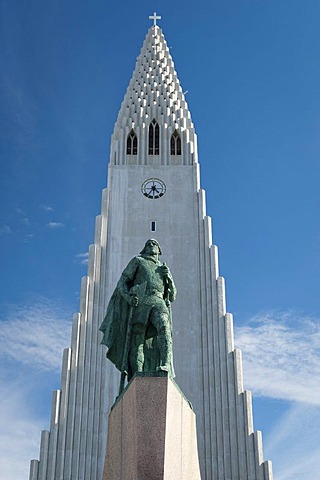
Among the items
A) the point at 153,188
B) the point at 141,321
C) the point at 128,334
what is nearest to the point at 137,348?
the point at 128,334

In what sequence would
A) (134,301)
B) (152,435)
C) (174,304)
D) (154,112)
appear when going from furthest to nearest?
(154,112) < (174,304) < (134,301) < (152,435)

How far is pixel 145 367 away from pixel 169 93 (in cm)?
2836

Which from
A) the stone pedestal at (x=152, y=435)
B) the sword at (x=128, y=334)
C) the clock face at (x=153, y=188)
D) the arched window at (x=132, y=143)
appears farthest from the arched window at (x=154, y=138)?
the stone pedestal at (x=152, y=435)

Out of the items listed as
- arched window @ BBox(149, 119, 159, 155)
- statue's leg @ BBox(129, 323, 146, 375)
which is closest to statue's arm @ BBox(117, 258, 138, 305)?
statue's leg @ BBox(129, 323, 146, 375)

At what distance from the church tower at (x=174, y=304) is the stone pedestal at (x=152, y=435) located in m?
16.4

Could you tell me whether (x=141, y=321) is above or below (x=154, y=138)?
below

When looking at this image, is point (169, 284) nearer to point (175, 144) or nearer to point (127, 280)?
point (127, 280)

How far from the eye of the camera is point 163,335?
10836 millimetres

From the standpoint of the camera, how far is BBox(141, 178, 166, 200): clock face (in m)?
33.1

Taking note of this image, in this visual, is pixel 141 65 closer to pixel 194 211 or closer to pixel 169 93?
pixel 169 93

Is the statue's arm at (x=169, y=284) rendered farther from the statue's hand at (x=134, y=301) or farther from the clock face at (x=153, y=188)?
the clock face at (x=153, y=188)

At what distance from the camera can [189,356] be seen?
28578 millimetres

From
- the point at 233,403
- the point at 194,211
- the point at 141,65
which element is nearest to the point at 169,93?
the point at 141,65

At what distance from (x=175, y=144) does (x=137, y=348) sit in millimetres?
25385
